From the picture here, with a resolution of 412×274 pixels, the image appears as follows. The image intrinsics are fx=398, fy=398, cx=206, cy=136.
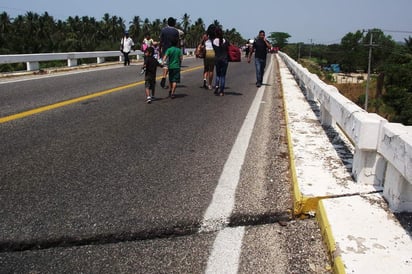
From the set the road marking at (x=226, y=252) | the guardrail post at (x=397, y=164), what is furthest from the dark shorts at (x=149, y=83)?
the guardrail post at (x=397, y=164)

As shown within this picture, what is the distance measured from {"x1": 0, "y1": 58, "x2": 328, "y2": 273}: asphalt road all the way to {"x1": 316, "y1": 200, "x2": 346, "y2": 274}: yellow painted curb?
0.08 meters

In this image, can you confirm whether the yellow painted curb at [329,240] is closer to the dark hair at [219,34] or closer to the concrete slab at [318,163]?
→ the concrete slab at [318,163]

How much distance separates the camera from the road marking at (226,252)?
2436 millimetres

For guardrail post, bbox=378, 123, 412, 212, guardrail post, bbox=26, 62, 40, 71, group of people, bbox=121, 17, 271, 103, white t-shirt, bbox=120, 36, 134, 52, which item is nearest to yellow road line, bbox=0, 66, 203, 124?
group of people, bbox=121, 17, 271, 103

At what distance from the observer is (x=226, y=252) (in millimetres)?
2619

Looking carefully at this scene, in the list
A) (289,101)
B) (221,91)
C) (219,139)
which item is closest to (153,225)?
(219,139)

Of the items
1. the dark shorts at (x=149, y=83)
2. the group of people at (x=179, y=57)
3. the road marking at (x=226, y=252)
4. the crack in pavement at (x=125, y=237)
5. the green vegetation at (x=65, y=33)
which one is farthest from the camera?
the green vegetation at (x=65, y=33)

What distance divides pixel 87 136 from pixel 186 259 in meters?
3.43

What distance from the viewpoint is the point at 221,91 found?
10.5m

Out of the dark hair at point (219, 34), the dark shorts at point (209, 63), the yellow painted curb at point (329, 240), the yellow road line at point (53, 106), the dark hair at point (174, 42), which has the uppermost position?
the dark hair at point (219, 34)

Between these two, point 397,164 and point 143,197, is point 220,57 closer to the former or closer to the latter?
point 143,197

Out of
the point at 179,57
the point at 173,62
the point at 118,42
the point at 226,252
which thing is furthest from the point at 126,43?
the point at 118,42

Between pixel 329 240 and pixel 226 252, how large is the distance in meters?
0.66

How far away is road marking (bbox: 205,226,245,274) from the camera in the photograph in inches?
95.9
